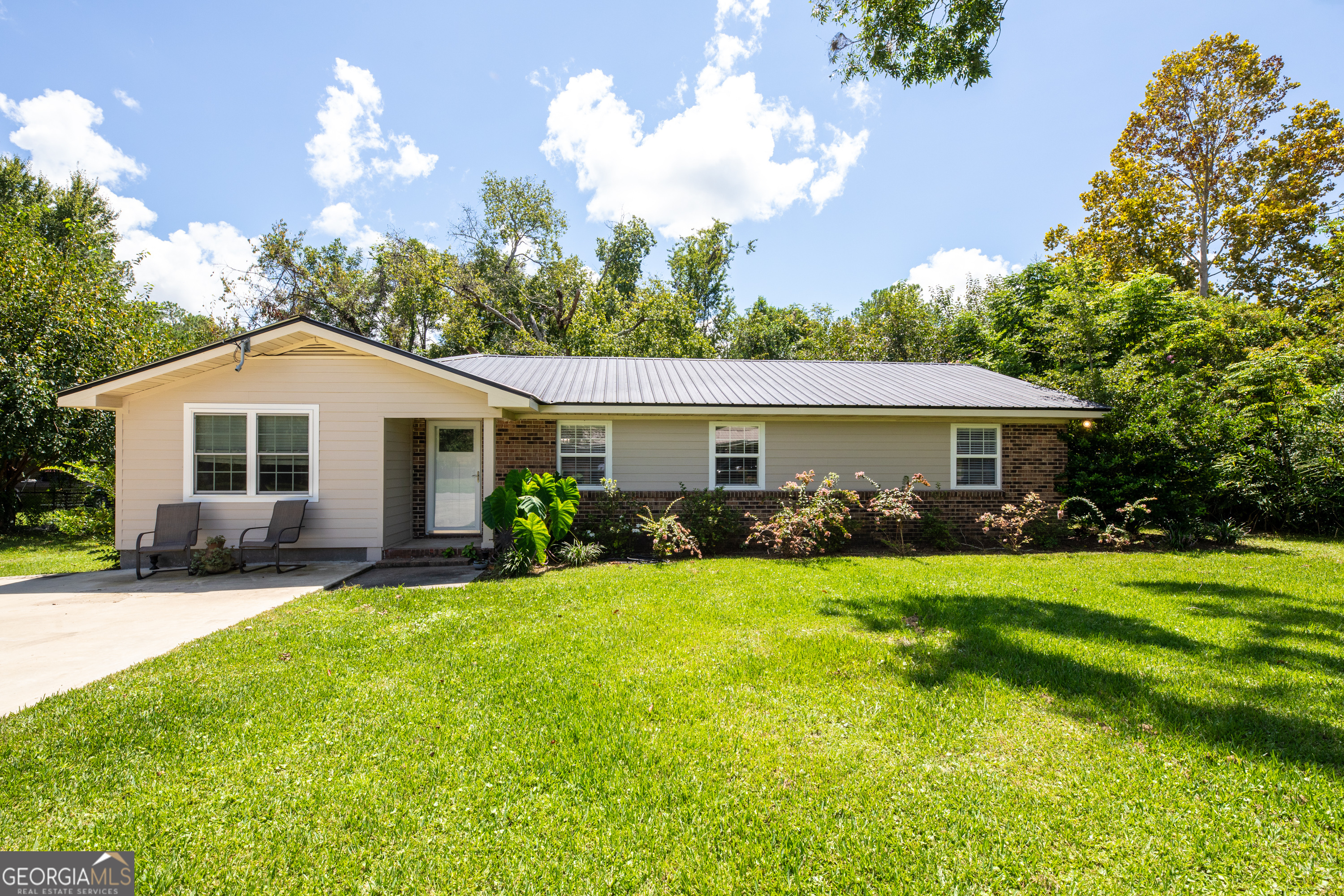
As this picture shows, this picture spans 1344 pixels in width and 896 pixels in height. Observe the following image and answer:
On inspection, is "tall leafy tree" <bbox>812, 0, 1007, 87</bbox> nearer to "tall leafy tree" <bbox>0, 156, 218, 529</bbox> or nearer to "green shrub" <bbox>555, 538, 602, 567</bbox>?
"green shrub" <bbox>555, 538, 602, 567</bbox>

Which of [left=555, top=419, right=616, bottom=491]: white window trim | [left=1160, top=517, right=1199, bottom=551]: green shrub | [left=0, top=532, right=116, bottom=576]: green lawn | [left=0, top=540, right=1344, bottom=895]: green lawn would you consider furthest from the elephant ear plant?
[left=1160, top=517, right=1199, bottom=551]: green shrub

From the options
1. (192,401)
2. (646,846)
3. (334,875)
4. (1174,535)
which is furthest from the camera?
(1174,535)

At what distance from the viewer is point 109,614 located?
6.23 metres

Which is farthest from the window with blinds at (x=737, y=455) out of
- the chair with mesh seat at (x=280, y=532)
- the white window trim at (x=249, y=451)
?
the chair with mesh seat at (x=280, y=532)

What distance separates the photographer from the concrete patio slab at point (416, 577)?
765cm

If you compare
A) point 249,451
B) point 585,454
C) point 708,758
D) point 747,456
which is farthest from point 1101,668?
point 249,451

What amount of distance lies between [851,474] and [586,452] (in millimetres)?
5157

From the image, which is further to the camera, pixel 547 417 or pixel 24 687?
pixel 547 417

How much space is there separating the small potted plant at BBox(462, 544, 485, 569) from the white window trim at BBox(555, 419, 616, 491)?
1993mm

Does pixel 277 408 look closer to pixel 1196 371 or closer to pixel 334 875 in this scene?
pixel 334 875

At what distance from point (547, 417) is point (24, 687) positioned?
6925 millimetres

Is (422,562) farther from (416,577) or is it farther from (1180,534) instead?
(1180,534)

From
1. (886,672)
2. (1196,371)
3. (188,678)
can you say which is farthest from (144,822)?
(1196,371)

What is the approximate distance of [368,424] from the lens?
915 centimetres
